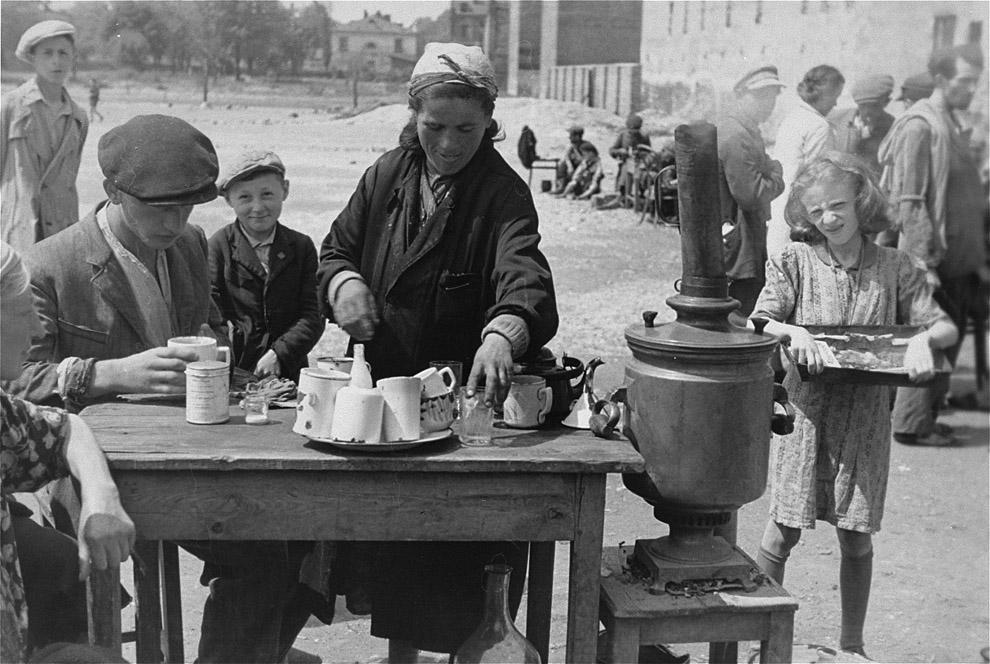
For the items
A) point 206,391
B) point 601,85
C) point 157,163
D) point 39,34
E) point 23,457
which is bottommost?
point 23,457

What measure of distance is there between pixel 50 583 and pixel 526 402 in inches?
52.4

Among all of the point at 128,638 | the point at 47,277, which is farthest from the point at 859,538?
the point at 47,277

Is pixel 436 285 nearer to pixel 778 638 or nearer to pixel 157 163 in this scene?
pixel 157 163

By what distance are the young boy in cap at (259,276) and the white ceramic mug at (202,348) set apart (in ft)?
4.39

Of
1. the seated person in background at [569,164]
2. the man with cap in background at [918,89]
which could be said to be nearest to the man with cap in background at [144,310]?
the man with cap in background at [918,89]

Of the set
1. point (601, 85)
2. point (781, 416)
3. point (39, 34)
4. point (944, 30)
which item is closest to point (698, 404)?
point (781, 416)

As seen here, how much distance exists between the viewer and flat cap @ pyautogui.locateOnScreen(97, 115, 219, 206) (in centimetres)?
279

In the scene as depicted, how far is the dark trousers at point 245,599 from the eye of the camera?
3021mm

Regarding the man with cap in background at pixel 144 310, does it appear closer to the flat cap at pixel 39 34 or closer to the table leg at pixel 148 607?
the table leg at pixel 148 607

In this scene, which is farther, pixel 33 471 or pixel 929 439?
pixel 929 439

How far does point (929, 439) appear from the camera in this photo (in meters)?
6.44

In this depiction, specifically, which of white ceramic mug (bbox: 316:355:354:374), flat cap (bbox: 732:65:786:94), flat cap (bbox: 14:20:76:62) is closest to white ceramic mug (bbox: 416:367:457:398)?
white ceramic mug (bbox: 316:355:354:374)

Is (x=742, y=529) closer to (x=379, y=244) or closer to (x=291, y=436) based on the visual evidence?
(x=379, y=244)

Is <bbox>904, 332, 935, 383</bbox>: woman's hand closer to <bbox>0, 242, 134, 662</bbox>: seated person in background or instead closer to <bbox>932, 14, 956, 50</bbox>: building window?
<bbox>0, 242, 134, 662</bbox>: seated person in background
